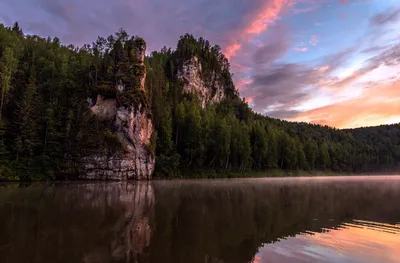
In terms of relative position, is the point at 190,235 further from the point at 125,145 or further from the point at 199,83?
the point at 199,83

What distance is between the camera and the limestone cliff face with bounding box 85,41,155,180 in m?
56.2

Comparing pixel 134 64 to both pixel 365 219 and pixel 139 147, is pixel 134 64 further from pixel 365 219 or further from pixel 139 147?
pixel 365 219

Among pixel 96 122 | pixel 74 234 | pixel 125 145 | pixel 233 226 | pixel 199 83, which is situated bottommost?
pixel 233 226

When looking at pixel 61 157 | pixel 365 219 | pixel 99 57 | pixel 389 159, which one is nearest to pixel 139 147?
pixel 61 157

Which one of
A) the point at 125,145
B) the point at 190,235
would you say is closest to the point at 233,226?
the point at 190,235

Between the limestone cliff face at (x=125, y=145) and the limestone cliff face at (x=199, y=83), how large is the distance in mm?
57550

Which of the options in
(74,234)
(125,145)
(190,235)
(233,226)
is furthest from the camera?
(125,145)

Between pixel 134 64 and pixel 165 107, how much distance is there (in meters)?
17.0

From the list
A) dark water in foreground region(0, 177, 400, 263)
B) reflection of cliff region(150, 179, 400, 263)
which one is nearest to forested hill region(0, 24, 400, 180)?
dark water in foreground region(0, 177, 400, 263)

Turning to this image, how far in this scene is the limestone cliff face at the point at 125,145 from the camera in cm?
5622

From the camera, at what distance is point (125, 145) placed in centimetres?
6006

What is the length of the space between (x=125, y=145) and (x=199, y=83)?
77688mm

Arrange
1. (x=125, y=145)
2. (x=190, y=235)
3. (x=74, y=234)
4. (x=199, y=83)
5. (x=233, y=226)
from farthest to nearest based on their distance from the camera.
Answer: (x=199, y=83), (x=125, y=145), (x=233, y=226), (x=190, y=235), (x=74, y=234)

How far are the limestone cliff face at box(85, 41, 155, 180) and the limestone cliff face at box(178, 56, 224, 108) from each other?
5755 cm
